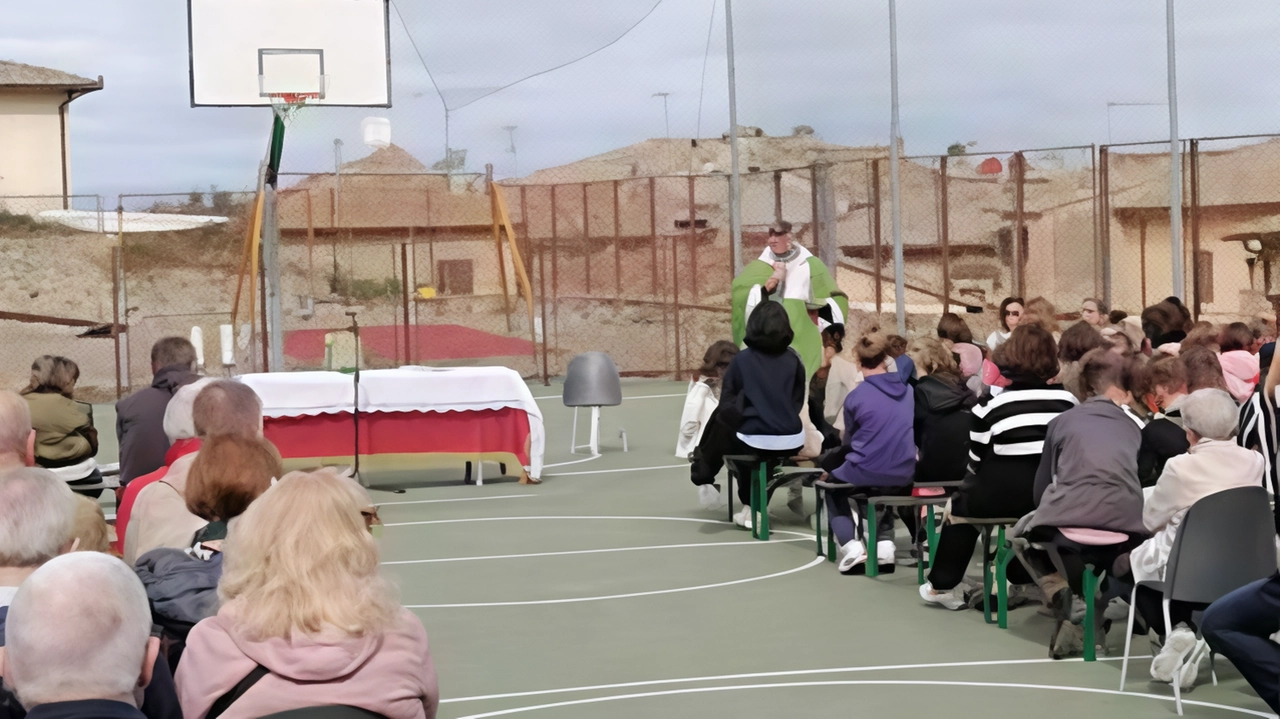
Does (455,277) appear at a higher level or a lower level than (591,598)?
higher

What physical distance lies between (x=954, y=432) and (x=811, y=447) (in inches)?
88.2

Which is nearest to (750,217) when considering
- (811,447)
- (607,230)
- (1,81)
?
(607,230)

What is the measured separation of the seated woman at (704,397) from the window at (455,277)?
21605 mm

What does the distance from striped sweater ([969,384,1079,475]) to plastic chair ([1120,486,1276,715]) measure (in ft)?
4.86

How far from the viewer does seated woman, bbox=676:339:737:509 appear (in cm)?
1198

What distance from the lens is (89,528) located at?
4.40m

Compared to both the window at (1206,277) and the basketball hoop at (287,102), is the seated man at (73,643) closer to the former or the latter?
the basketball hoop at (287,102)

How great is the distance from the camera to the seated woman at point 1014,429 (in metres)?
7.37

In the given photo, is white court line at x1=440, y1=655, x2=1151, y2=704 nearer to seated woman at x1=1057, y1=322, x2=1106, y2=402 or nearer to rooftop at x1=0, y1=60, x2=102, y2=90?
seated woman at x1=1057, y1=322, x2=1106, y2=402

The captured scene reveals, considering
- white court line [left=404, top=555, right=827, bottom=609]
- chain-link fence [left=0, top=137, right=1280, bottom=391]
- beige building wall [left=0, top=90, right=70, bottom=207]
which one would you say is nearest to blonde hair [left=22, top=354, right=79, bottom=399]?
white court line [left=404, top=555, right=827, bottom=609]

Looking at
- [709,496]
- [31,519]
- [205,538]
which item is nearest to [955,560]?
[709,496]

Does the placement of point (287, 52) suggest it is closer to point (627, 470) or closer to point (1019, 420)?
point (627, 470)

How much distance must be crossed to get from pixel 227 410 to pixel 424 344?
22623mm

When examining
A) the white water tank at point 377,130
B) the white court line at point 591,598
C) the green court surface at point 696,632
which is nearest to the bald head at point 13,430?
the green court surface at point 696,632
